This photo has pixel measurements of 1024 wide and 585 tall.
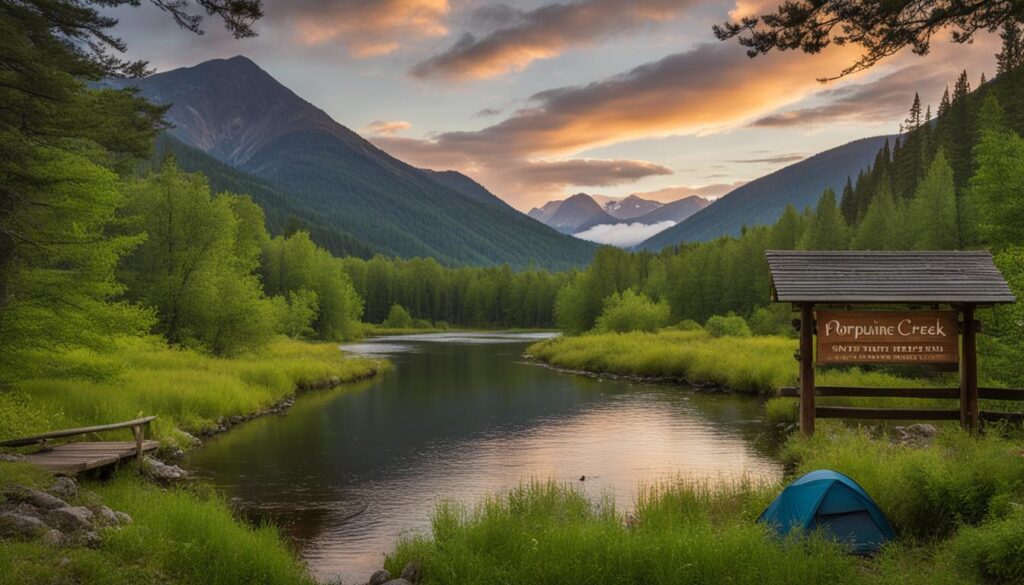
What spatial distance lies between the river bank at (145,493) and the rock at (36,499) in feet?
0.17

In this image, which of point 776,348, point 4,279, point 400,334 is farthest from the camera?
point 400,334

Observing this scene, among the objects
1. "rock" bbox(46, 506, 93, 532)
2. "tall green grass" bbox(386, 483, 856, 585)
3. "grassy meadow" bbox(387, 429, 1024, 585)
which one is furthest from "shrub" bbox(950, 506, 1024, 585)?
"rock" bbox(46, 506, 93, 532)

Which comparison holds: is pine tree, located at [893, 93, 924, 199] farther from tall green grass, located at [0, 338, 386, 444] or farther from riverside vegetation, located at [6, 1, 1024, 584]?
tall green grass, located at [0, 338, 386, 444]

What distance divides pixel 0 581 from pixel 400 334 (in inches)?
5913

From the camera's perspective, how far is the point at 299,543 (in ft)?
55.0

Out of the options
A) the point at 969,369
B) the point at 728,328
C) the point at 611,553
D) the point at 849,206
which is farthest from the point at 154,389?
the point at 849,206

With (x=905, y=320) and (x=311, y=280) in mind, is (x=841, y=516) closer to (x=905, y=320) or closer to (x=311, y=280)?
(x=905, y=320)

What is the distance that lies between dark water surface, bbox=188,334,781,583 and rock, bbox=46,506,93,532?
4321 mm

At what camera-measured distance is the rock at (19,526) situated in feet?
38.6

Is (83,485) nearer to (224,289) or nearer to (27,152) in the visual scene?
(27,152)

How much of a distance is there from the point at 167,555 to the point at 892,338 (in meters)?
17.8

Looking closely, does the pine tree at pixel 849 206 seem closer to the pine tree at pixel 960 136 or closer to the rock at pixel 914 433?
the pine tree at pixel 960 136

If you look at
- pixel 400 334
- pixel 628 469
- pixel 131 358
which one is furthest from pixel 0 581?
pixel 400 334

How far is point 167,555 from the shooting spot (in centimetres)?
1245
